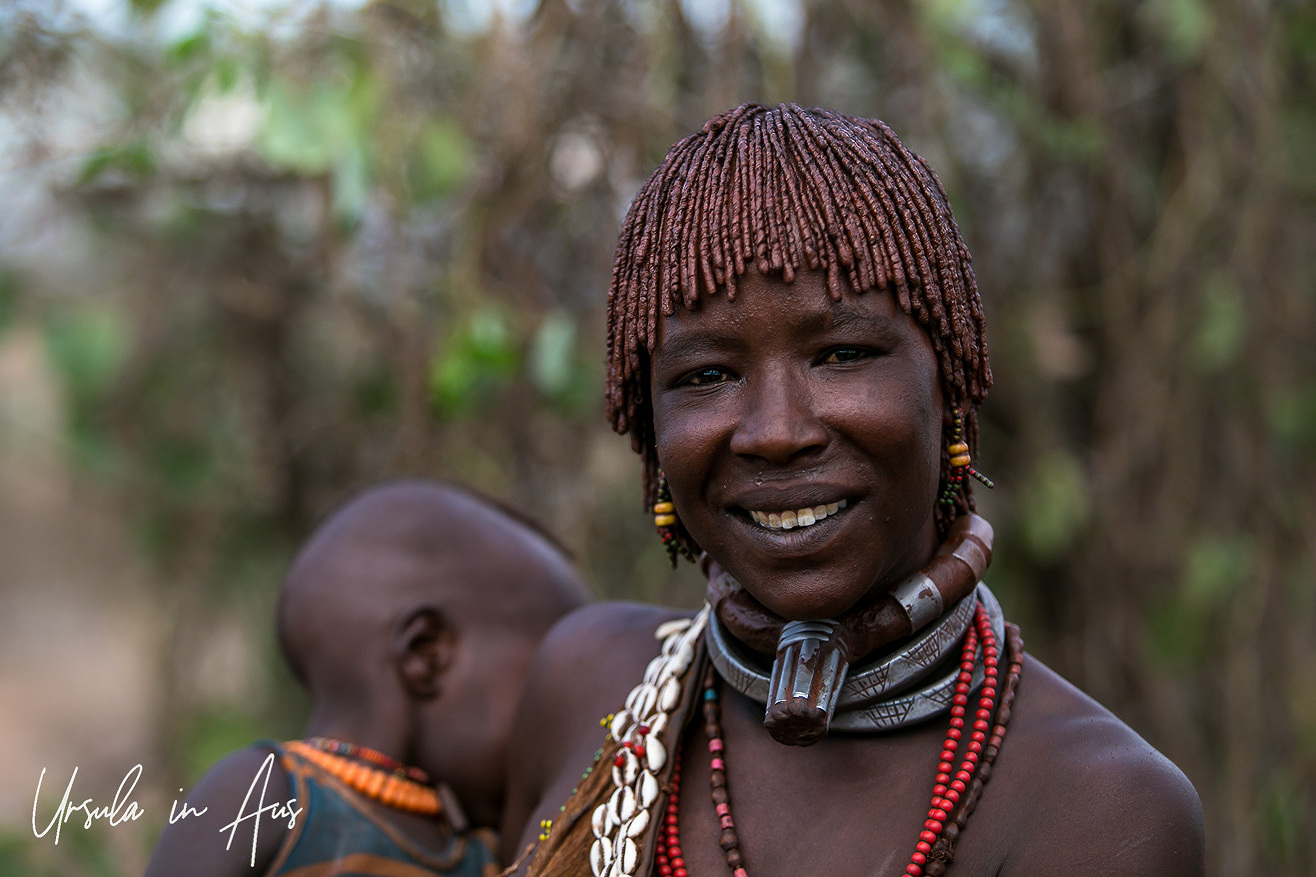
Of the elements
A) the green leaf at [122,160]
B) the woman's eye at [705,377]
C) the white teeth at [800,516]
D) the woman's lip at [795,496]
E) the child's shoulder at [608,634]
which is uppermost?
the green leaf at [122,160]

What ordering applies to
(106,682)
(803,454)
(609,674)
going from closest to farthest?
(803,454)
(609,674)
(106,682)

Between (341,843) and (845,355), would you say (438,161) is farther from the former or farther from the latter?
(845,355)

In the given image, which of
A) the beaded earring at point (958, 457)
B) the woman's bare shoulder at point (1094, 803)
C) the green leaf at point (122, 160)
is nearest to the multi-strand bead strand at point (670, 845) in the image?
the woman's bare shoulder at point (1094, 803)

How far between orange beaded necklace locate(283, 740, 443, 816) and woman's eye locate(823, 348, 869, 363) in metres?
1.11

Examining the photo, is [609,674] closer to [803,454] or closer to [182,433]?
[803,454]

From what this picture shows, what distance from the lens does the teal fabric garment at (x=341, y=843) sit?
1857mm

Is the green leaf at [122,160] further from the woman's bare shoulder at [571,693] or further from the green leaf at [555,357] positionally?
the woman's bare shoulder at [571,693]

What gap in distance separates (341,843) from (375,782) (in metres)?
0.12

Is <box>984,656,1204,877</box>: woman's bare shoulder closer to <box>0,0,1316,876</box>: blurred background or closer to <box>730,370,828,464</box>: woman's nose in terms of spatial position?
<box>730,370,828,464</box>: woman's nose

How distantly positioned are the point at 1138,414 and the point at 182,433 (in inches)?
122

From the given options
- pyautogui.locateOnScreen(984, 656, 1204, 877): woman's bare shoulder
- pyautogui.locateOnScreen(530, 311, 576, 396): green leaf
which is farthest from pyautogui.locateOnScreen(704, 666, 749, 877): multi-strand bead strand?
pyautogui.locateOnScreen(530, 311, 576, 396): green leaf

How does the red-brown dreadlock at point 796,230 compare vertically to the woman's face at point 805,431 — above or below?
above

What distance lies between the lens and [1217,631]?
366 cm

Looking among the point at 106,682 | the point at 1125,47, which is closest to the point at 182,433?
the point at 1125,47
